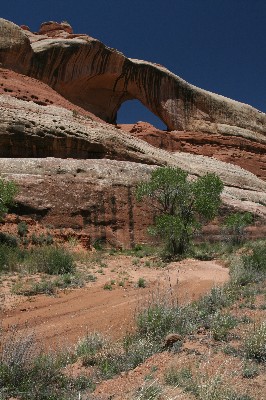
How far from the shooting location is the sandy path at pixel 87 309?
6.86m

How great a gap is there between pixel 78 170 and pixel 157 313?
1540cm

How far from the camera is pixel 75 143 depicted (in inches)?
893

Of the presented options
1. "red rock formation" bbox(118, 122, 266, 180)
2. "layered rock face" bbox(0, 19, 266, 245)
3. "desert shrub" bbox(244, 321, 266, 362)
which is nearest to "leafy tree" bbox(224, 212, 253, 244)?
"layered rock face" bbox(0, 19, 266, 245)

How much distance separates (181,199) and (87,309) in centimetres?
1106

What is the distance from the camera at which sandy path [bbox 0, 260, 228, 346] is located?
686 centimetres

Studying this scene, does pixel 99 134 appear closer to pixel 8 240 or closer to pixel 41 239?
pixel 41 239

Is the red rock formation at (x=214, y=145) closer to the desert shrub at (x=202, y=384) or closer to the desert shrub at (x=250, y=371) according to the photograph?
the desert shrub at (x=250, y=371)

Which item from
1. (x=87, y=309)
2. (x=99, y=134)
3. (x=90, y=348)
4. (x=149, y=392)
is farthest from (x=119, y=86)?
(x=149, y=392)

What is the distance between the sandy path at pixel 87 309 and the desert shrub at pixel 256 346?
2.24 m

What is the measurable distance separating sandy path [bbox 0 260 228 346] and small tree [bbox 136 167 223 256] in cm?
528

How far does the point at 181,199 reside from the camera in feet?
61.5

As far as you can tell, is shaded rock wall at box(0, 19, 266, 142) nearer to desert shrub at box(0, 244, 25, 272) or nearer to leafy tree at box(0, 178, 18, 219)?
leafy tree at box(0, 178, 18, 219)

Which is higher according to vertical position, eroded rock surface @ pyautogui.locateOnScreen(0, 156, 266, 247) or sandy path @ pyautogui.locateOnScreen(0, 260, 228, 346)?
eroded rock surface @ pyautogui.locateOnScreen(0, 156, 266, 247)

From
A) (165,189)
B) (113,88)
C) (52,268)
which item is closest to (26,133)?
(165,189)
